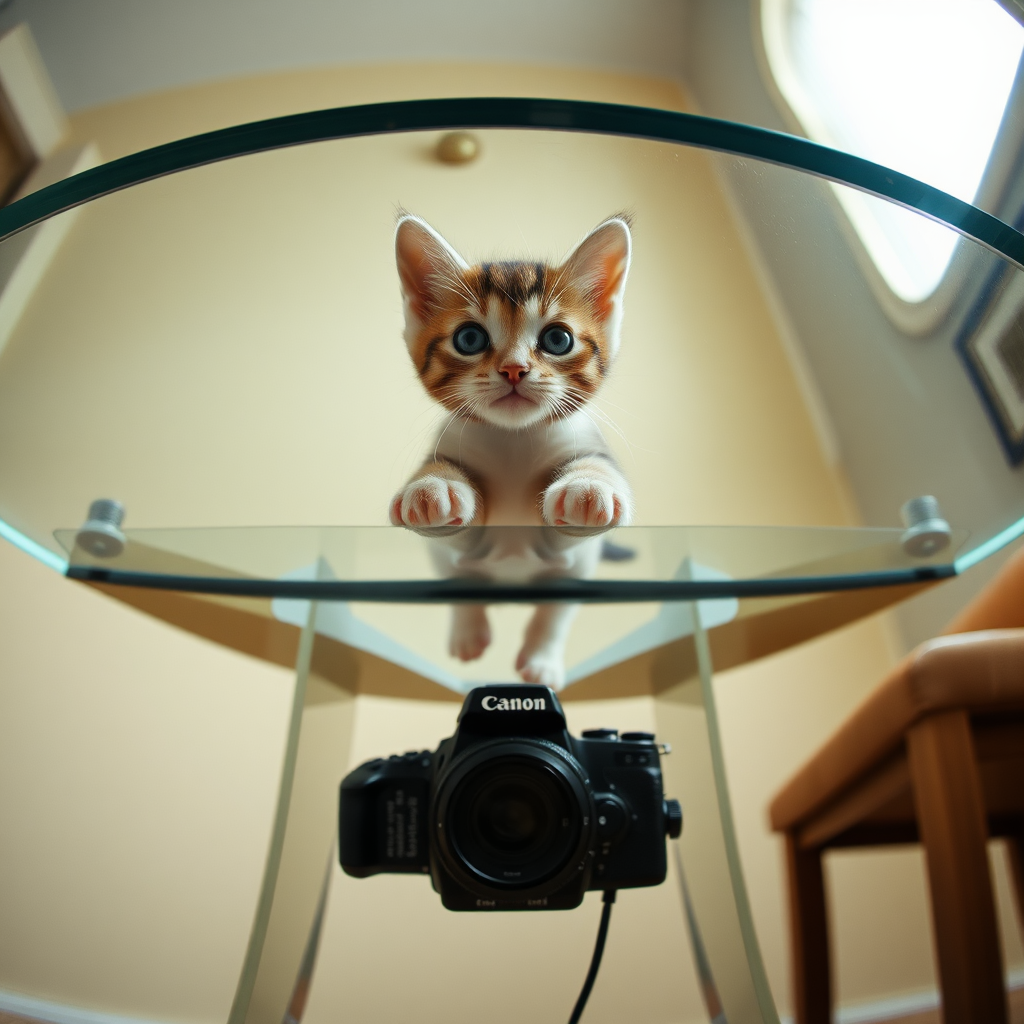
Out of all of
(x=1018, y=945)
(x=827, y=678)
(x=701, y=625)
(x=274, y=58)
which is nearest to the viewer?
(x=701, y=625)

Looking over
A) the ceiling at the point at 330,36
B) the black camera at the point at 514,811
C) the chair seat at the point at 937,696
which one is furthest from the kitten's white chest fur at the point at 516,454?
the ceiling at the point at 330,36

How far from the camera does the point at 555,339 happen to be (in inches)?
12.2

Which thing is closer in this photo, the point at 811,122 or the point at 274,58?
the point at 811,122

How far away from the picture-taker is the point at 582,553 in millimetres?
395

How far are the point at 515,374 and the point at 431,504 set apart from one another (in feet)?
0.23

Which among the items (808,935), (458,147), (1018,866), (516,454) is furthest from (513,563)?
(1018,866)

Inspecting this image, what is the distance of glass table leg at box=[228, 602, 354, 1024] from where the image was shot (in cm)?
36

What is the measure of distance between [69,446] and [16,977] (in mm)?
605

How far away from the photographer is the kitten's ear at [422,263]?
0.96ft

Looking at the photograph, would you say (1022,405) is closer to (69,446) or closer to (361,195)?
(361,195)

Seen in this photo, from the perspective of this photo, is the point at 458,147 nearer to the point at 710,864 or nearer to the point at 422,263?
the point at 422,263

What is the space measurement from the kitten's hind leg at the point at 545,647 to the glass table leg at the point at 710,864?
9 cm

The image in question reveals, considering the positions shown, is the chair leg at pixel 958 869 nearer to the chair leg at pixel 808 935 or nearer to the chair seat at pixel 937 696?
the chair seat at pixel 937 696

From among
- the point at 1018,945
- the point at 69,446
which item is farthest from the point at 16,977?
the point at 1018,945
